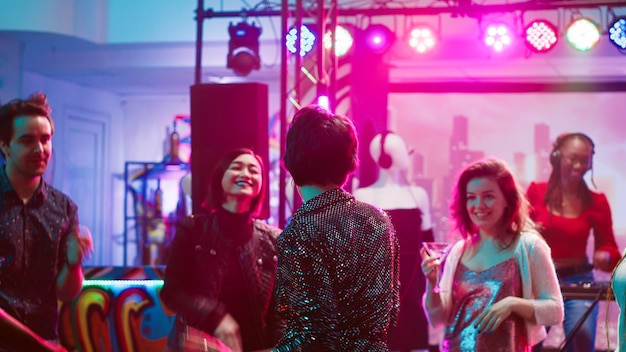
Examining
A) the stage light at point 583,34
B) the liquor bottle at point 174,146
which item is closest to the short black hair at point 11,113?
the stage light at point 583,34

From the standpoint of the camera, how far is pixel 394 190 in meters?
6.87

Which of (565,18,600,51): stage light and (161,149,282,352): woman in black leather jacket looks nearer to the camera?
(161,149,282,352): woman in black leather jacket

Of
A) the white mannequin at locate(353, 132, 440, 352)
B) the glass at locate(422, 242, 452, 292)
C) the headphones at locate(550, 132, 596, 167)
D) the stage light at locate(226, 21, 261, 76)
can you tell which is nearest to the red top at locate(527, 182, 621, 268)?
the headphones at locate(550, 132, 596, 167)

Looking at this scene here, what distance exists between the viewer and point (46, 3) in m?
8.43

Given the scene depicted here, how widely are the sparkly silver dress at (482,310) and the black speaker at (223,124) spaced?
1.58 metres

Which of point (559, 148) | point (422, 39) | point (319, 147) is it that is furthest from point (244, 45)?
point (319, 147)

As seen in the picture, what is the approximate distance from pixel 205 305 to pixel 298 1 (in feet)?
8.49

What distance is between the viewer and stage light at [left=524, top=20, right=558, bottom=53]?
23.9 feet

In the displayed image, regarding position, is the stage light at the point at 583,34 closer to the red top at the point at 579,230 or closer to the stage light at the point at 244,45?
the red top at the point at 579,230

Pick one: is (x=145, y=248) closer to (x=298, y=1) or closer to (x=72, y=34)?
(x=72, y=34)

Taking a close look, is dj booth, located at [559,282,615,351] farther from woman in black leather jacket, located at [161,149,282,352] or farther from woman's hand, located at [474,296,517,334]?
woman in black leather jacket, located at [161,149,282,352]

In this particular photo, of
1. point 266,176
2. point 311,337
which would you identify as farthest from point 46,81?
point 311,337

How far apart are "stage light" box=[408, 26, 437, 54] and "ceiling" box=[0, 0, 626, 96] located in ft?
3.00

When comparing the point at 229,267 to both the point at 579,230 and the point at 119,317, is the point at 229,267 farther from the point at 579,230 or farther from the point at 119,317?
the point at 579,230
